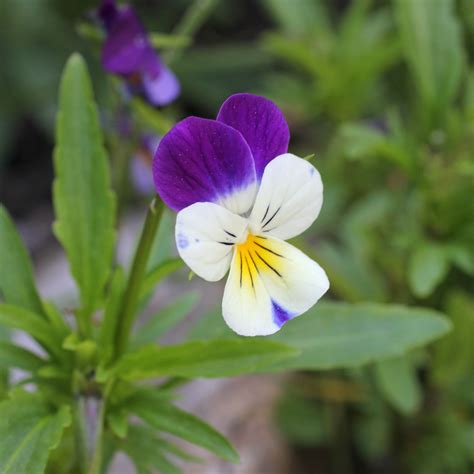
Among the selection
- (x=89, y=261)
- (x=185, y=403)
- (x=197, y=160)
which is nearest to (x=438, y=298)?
(x=185, y=403)

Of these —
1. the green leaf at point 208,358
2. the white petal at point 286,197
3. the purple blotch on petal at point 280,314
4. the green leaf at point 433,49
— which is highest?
the green leaf at point 433,49

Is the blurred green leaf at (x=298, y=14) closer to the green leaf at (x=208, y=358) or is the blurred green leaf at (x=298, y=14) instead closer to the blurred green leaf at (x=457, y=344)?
the blurred green leaf at (x=457, y=344)

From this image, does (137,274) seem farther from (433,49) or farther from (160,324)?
(433,49)

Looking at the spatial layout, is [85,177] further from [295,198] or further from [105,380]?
[295,198]

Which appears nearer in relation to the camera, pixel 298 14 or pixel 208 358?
pixel 208 358

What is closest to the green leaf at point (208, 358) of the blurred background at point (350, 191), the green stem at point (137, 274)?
the green stem at point (137, 274)

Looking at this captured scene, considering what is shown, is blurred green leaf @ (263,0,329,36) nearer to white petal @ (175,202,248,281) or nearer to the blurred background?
the blurred background

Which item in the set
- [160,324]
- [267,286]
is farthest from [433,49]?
[267,286]
